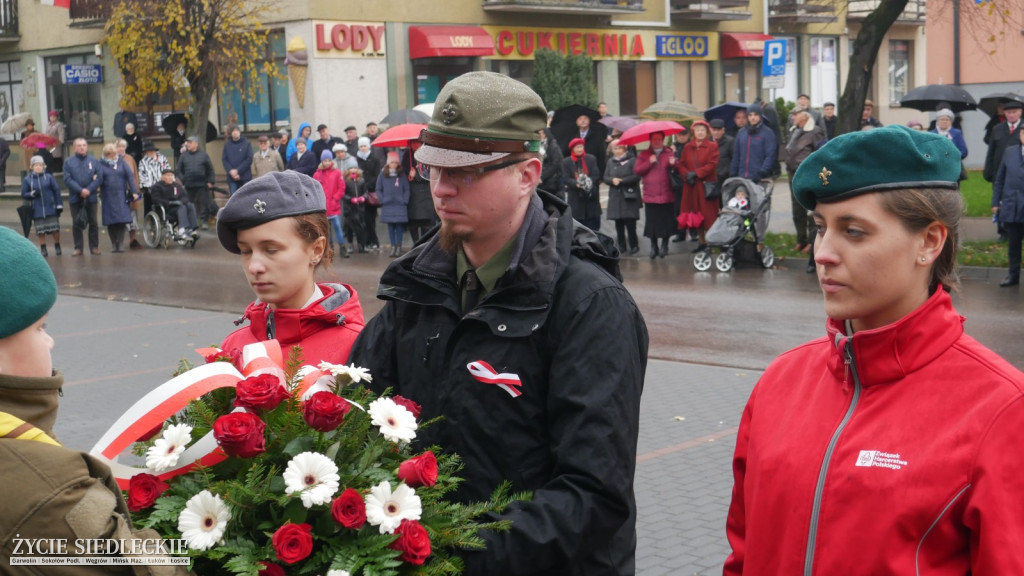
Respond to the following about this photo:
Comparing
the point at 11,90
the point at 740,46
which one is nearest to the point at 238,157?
the point at 11,90

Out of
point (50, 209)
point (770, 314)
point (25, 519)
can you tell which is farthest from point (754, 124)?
point (25, 519)

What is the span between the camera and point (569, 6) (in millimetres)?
36719

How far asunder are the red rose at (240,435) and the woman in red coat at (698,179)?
657 inches

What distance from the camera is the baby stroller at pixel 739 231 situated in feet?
55.1

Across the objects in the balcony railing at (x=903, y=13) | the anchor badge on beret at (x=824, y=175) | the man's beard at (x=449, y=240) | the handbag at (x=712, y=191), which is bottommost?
the handbag at (x=712, y=191)

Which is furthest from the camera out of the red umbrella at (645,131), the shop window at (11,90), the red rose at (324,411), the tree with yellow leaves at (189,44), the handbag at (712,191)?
the shop window at (11,90)

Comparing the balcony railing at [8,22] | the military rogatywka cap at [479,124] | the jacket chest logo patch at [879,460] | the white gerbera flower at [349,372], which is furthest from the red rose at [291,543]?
the balcony railing at [8,22]

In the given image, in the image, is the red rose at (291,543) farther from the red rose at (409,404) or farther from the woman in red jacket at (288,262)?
the woman in red jacket at (288,262)

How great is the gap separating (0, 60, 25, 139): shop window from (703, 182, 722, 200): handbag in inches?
1168

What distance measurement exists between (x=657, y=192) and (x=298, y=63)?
50.1 ft

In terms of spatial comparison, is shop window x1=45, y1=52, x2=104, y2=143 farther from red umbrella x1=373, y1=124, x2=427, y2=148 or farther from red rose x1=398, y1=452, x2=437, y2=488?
red rose x1=398, y1=452, x2=437, y2=488

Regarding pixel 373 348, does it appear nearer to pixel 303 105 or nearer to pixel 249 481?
pixel 249 481

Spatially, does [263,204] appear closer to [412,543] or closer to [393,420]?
[393,420]

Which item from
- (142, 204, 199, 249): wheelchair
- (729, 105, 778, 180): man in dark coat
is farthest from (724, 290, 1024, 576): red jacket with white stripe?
(142, 204, 199, 249): wheelchair
